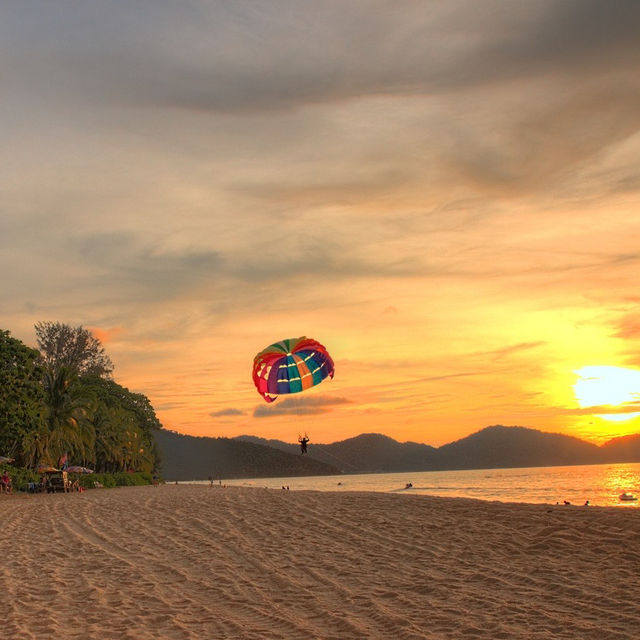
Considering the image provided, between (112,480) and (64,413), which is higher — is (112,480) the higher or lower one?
the lower one

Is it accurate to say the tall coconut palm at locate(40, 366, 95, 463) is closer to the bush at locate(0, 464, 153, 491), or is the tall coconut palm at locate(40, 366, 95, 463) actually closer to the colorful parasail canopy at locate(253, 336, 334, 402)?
the bush at locate(0, 464, 153, 491)

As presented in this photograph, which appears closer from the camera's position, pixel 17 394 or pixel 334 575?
pixel 334 575

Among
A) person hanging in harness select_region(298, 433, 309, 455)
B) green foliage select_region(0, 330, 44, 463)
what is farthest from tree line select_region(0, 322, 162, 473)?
person hanging in harness select_region(298, 433, 309, 455)

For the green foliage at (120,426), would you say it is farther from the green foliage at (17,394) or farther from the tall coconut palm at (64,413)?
the green foliage at (17,394)

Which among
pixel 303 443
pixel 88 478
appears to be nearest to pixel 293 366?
pixel 303 443

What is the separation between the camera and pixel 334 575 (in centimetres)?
1220

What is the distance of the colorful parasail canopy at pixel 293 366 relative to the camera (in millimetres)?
30094

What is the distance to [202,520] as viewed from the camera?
2003 centimetres

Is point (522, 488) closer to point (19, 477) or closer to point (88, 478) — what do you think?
point (88, 478)

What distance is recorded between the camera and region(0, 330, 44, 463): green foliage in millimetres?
40688

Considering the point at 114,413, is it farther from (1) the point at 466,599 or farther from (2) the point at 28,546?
(1) the point at 466,599

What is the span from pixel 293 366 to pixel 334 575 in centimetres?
1822

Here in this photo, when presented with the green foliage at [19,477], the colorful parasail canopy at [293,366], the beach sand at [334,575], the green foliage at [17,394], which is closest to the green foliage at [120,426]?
the green foliage at [19,477]

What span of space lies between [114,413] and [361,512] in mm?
50589
